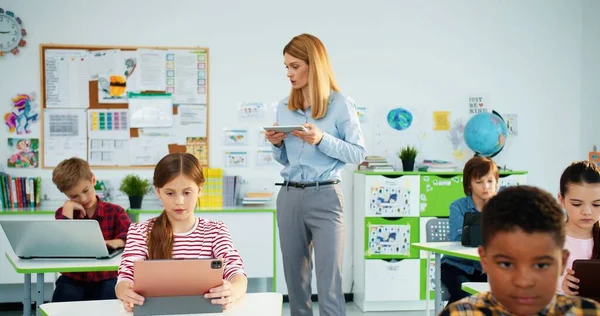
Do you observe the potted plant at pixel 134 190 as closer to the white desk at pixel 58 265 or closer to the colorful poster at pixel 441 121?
the white desk at pixel 58 265

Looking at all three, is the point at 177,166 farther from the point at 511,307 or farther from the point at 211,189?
the point at 211,189

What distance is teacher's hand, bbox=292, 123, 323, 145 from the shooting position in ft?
9.05

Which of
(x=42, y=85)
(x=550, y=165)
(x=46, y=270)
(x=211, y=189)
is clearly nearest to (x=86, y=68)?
(x=42, y=85)

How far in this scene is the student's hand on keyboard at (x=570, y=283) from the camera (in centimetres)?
183

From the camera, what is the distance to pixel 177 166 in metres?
2.27

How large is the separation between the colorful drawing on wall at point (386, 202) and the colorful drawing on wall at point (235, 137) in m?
1.11

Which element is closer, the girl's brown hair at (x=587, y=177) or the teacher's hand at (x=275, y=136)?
the girl's brown hair at (x=587, y=177)

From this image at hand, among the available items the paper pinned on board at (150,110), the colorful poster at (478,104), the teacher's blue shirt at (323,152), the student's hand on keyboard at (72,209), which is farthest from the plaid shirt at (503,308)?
the colorful poster at (478,104)

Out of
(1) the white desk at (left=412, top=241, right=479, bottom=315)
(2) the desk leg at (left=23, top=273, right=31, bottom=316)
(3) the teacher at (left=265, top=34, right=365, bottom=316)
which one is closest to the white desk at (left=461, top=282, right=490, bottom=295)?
(1) the white desk at (left=412, top=241, right=479, bottom=315)

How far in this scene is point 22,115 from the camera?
4938mm

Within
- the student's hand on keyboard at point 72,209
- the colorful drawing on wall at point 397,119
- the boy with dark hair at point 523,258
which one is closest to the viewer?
the boy with dark hair at point 523,258

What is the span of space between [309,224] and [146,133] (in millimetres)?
2573

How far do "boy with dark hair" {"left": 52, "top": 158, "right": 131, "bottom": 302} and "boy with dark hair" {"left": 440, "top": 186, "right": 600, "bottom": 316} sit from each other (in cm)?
211

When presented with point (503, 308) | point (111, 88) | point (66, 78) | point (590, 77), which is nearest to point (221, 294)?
point (503, 308)
